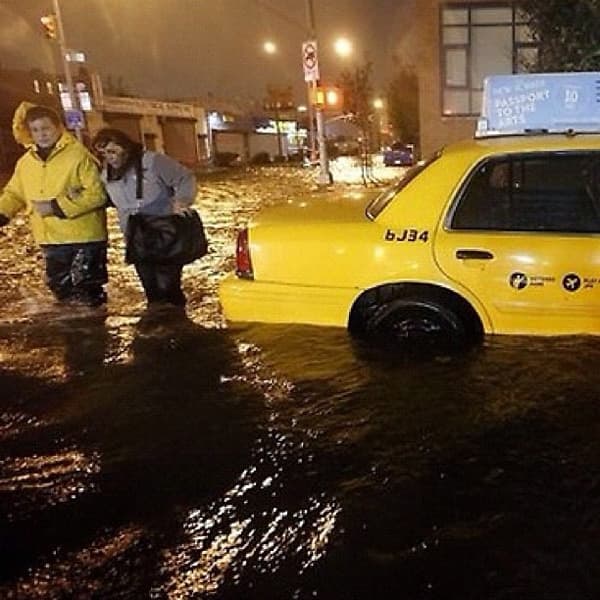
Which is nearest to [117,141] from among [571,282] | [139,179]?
[139,179]

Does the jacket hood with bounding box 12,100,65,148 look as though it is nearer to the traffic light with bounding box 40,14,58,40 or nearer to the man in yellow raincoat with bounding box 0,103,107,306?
the man in yellow raincoat with bounding box 0,103,107,306

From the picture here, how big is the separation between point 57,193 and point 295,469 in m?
3.21

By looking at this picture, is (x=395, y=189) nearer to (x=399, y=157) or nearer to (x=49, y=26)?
(x=49, y=26)

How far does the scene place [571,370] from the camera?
415 centimetres

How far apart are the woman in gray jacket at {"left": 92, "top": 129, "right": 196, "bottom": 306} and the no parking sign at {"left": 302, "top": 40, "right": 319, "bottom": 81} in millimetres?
15329

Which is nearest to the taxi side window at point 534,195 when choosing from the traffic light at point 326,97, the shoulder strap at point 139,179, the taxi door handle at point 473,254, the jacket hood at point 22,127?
the taxi door handle at point 473,254

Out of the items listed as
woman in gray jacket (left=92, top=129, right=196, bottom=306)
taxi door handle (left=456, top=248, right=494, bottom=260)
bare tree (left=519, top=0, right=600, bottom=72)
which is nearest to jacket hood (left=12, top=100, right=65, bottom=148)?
woman in gray jacket (left=92, top=129, right=196, bottom=306)

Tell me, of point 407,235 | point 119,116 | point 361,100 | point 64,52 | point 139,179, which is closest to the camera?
point 407,235

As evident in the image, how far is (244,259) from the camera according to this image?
182 inches

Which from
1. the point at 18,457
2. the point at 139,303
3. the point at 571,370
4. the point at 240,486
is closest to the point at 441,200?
the point at 571,370

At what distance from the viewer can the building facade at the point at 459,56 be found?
1977 centimetres

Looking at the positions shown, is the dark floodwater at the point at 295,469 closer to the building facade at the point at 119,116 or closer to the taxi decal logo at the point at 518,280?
the taxi decal logo at the point at 518,280

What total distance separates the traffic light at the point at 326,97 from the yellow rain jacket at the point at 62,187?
15530 mm

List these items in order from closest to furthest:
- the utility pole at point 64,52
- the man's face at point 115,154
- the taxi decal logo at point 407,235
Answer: the taxi decal logo at point 407,235
the man's face at point 115,154
the utility pole at point 64,52
